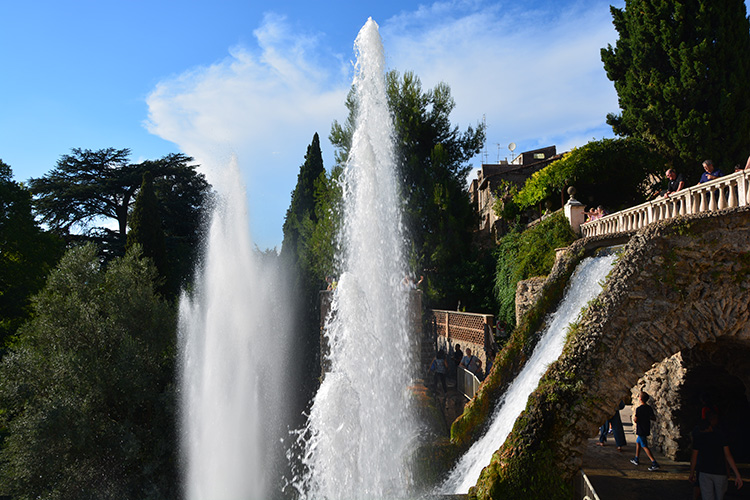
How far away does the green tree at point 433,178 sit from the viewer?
75.9 ft

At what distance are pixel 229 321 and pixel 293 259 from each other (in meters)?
17.7

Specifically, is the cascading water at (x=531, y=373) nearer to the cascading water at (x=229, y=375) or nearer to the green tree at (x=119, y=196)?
the cascading water at (x=229, y=375)

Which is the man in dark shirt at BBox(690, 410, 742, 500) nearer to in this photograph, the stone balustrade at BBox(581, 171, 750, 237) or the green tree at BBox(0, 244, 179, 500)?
the stone balustrade at BBox(581, 171, 750, 237)

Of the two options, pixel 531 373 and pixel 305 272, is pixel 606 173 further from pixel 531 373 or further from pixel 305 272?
pixel 305 272

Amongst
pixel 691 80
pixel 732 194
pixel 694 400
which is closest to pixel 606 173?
pixel 691 80

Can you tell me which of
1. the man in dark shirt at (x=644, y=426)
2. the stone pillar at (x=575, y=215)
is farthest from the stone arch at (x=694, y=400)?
the stone pillar at (x=575, y=215)

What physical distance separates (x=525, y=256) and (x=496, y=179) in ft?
47.9

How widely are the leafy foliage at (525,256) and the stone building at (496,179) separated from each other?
15.4 feet

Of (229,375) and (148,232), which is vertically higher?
(148,232)

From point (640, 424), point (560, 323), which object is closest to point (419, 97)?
point (560, 323)

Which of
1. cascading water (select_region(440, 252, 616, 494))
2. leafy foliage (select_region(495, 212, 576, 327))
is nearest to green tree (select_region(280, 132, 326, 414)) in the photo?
leafy foliage (select_region(495, 212, 576, 327))

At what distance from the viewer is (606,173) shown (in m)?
19.8

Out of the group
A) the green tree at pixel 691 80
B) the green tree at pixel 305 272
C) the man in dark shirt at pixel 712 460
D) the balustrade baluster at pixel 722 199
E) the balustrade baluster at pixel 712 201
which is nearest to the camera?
the man in dark shirt at pixel 712 460

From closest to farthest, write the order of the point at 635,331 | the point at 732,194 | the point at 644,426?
the point at 635,331 < the point at 732,194 < the point at 644,426
